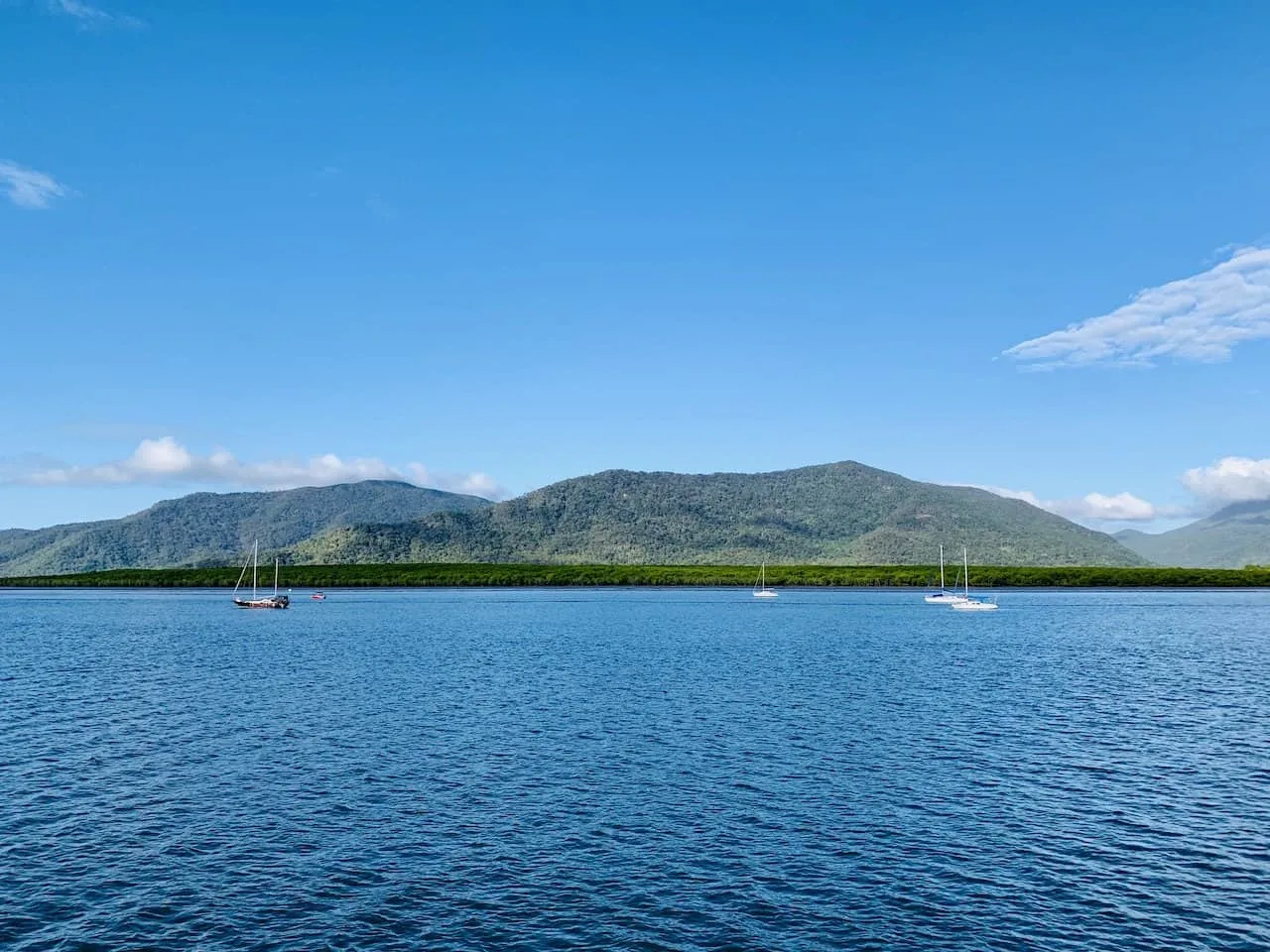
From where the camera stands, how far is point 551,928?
27391mm

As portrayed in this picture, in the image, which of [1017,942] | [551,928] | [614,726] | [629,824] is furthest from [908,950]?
[614,726]

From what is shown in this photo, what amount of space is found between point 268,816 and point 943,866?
26739 millimetres

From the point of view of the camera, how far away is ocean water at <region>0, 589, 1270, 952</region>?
2814cm

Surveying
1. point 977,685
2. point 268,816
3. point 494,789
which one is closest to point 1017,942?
point 494,789

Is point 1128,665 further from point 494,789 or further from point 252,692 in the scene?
point 252,692

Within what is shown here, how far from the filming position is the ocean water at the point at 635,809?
28.1 meters

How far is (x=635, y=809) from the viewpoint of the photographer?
39719 millimetres

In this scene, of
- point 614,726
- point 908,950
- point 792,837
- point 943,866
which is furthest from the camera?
point 614,726

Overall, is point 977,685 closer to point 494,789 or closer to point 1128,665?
point 1128,665

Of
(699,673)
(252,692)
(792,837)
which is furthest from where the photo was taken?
(699,673)

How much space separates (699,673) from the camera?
8706cm

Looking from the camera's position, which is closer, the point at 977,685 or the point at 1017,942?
the point at 1017,942

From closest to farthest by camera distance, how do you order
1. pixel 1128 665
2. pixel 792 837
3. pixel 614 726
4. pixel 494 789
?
pixel 792 837 → pixel 494 789 → pixel 614 726 → pixel 1128 665

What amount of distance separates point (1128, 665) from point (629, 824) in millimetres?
76118
